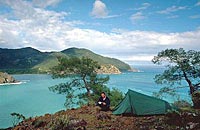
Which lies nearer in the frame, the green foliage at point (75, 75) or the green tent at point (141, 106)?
the green tent at point (141, 106)

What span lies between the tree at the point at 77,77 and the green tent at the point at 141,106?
51.4ft

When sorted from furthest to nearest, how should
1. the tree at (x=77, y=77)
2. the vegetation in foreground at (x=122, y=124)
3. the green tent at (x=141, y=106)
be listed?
1. the tree at (x=77, y=77)
2. the green tent at (x=141, y=106)
3. the vegetation in foreground at (x=122, y=124)

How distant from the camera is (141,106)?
46.2ft

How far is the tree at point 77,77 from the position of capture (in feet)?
99.3

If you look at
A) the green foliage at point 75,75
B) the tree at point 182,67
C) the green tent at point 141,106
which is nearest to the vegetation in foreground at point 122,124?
the green tent at point 141,106

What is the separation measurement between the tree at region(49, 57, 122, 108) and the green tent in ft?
51.4

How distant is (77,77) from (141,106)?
705 inches

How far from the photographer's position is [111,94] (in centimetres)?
3666

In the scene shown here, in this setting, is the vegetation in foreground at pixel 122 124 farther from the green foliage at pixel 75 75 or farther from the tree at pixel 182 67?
the green foliage at pixel 75 75

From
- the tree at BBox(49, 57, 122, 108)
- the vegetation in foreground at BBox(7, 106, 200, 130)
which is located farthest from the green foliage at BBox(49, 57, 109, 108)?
the vegetation in foreground at BBox(7, 106, 200, 130)

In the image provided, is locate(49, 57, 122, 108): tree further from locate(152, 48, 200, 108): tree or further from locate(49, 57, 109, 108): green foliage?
locate(152, 48, 200, 108): tree

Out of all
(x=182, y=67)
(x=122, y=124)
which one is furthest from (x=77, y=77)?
(x=122, y=124)

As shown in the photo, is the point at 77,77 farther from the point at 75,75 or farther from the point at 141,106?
the point at 141,106

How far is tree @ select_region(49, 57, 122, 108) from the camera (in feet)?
99.3
